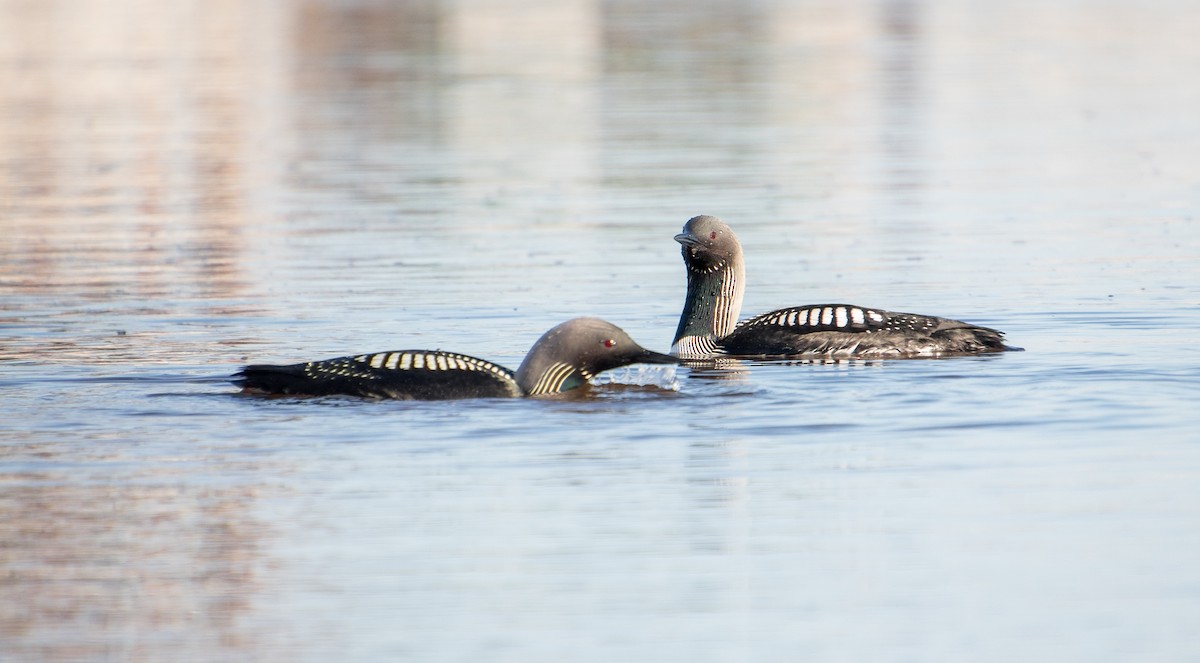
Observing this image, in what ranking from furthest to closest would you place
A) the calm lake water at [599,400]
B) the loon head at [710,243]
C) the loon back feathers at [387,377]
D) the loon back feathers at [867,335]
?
the loon head at [710,243]
the loon back feathers at [867,335]
the loon back feathers at [387,377]
the calm lake water at [599,400]

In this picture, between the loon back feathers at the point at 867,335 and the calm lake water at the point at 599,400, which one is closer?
the calm lake water at the point at 599,400

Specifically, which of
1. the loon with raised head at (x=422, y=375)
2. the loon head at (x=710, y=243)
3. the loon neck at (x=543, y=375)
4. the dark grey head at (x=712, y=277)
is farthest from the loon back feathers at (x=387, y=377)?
the loon head at (x=710, y=243)

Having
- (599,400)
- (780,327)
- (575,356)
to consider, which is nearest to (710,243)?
(780,327)

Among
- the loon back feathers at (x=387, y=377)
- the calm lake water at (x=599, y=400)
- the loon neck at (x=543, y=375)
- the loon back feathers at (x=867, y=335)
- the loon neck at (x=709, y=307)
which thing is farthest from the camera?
the loon neck at (x=709, y=307)

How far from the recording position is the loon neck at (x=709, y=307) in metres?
12.6

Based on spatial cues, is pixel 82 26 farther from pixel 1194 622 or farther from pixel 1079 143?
pixel 1194 622

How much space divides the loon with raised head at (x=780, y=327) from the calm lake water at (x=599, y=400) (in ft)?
0.86

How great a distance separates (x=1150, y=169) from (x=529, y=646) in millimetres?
16823

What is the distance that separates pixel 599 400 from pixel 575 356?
0.27 m

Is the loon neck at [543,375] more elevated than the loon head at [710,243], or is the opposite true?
the loon head at [710,243]

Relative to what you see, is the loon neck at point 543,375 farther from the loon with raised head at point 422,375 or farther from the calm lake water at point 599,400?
the calm lake water at point 599,400

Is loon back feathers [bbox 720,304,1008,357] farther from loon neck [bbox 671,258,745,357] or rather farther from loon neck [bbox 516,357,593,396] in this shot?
loon neck [bbox 516,357,593,396]

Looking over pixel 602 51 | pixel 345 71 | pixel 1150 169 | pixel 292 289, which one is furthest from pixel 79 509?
pixel 602 51

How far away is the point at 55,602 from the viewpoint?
6.98 metres
